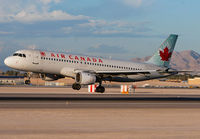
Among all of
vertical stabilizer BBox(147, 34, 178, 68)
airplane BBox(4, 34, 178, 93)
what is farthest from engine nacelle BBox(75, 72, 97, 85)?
vertical stabilizer BBox(147, 34, 178, 68)

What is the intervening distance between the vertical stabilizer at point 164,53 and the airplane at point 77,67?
4.16m

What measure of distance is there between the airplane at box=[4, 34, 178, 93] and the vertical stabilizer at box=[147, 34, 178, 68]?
416cm

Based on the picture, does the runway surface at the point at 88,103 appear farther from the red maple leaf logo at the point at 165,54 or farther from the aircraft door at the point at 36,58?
the red maple leaf logo at the point at 165,54

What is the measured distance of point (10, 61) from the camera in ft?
160

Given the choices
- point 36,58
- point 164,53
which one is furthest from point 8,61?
point 164,53

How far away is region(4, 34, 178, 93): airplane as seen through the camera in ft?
158

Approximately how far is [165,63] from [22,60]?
2574 centimetres

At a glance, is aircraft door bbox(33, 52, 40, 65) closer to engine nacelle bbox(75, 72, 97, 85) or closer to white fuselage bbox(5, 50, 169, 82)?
white fuselage bbox(5, 50, 169, 82)

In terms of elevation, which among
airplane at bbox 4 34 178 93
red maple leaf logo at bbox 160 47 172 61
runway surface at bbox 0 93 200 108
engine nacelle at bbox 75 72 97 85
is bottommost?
runway surface at bbox 0 93 200 108

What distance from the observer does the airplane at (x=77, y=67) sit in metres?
48.3

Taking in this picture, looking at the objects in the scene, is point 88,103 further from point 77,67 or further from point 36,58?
point 77,67

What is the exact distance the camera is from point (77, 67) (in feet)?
166
